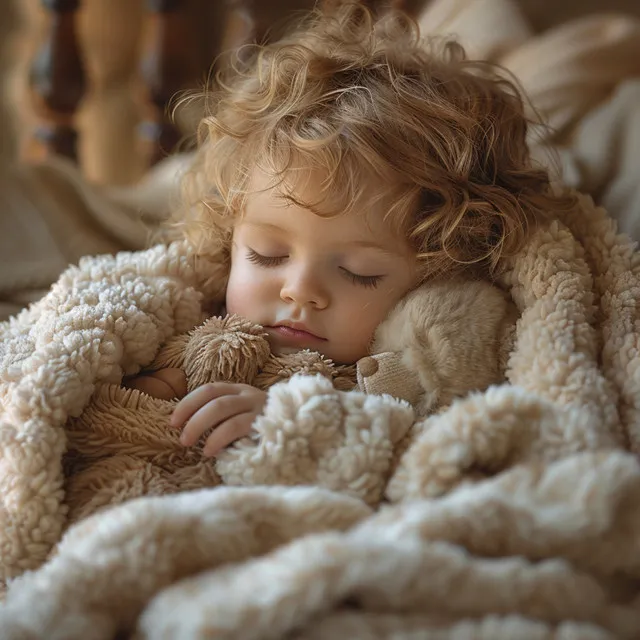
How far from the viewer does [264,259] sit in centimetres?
86

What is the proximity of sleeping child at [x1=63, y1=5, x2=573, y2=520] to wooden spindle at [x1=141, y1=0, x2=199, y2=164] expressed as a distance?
0.53 metres

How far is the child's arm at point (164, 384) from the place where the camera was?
792mm

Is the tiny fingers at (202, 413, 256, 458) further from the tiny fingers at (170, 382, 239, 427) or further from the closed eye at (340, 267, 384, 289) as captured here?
the closed eye at (340, 267, 384, 289)

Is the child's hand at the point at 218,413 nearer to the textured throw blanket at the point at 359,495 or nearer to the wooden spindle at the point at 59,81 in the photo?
the textured throw blanket at the point at 359,495

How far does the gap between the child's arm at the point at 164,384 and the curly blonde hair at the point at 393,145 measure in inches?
8.1

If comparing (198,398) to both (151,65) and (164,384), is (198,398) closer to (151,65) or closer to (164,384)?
(164,384)

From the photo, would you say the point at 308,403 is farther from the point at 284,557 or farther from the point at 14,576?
the point at 14,576

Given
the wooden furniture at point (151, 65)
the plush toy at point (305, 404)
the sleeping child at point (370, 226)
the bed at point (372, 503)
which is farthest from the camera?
the wooden furniture at point (151, 65)

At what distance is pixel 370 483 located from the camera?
65 cm

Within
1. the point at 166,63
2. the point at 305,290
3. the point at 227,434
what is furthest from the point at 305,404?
the point at 166,63

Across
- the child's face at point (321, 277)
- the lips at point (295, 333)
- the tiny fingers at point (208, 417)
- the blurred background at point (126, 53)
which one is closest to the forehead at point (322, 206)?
the child's face at point (321, 277)

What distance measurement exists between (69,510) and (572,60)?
3.09 feet

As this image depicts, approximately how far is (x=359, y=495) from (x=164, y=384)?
0.26m

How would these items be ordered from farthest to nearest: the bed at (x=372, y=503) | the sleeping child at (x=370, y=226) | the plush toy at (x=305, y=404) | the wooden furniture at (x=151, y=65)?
the wooden furniture at (x=151, y=65) → the sleeping child at (x=370, y=226) → the plush toy at (x=305, y=404) → the bed at (x=372, y=503)
